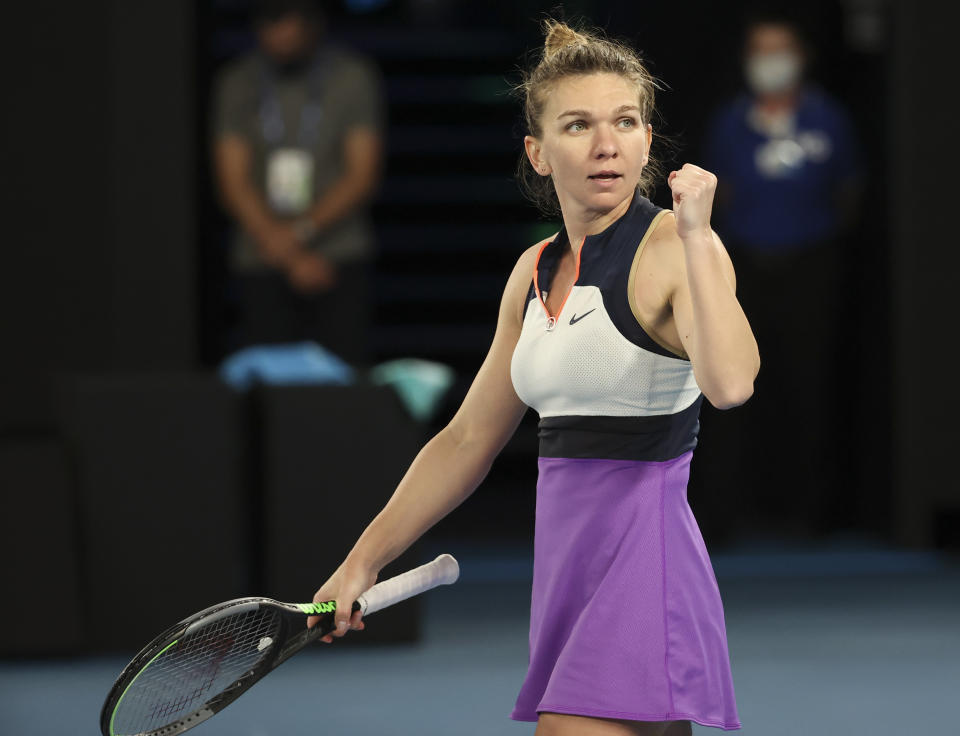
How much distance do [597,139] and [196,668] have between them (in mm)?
1040

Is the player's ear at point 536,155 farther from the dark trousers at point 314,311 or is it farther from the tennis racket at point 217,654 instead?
the dark trousers at point 314,311

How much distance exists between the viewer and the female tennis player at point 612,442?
2402 mm

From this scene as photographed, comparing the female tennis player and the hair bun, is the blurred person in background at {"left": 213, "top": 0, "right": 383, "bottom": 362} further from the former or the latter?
the female tennis player

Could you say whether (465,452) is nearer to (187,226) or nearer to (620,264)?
(620,264)

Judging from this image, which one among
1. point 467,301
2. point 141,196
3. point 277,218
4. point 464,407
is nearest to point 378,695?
point 464,407

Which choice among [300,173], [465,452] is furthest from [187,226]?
[465,452]

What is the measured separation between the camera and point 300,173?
21.8 feet

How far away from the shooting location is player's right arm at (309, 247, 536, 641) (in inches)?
104

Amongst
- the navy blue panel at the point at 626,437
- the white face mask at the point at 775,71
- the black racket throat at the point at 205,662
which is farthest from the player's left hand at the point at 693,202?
the white face mask at the point at 775,71

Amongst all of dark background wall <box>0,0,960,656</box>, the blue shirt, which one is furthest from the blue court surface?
the blue shirt

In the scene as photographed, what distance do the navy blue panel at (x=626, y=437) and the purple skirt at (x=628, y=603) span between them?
0.6 inches

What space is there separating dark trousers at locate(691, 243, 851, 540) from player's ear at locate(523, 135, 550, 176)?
464 centimetres

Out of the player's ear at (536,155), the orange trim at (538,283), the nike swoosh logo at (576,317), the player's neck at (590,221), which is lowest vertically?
the nike swoosh logo at (576,317)

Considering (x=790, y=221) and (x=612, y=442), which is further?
(x=790, y=221)
